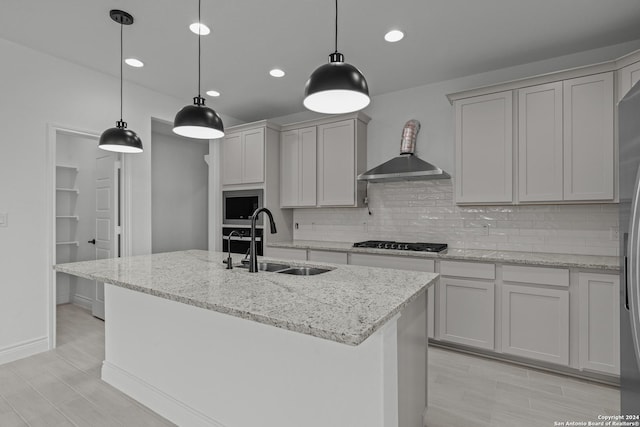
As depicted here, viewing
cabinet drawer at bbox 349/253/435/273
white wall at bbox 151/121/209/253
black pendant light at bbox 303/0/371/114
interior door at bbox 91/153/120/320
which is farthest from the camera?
white wall at bbox 151/121/209/253

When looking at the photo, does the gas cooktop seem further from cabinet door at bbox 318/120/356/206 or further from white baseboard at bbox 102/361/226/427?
white baseboard at bbox 102/361/226/427

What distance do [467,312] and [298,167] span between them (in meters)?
2.63

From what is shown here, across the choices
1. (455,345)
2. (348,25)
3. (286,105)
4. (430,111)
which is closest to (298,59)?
(348,25)

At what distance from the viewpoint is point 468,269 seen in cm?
292

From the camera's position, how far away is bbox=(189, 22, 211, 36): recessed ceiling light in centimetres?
255


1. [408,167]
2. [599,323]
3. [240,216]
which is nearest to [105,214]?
[240,216]

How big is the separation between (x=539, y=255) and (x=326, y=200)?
2313 mm

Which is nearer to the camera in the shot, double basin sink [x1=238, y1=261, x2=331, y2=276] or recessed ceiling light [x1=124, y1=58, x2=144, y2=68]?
double basin sink [x1=238, y1=261, x2=331, y2=276]

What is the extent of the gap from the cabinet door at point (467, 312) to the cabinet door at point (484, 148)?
837 mm

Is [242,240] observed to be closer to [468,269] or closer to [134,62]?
[134,62]

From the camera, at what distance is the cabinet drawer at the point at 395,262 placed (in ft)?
10.2

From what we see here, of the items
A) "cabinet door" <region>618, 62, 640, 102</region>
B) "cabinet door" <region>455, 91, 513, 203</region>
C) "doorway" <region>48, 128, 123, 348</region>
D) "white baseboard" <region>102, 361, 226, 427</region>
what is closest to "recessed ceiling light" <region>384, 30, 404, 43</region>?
"cabinet door" <region>455, 91, 513, 203</region>

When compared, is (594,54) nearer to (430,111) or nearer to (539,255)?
(430,111)

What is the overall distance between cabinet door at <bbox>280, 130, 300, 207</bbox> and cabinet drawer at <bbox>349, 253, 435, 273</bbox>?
1324 mm
